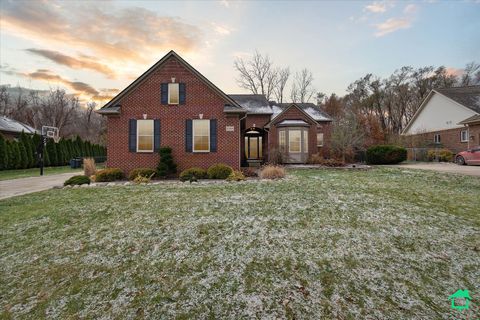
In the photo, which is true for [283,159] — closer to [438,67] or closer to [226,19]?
[226,19]

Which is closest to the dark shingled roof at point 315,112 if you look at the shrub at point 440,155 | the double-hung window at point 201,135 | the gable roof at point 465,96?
the shrub at point 440,155

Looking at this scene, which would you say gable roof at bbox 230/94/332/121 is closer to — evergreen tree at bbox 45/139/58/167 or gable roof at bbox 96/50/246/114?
gable roof at bbox 96/50/246/114

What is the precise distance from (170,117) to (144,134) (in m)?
1.76

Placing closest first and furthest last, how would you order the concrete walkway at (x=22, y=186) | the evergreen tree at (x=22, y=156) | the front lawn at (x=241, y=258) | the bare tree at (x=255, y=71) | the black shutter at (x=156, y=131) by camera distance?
the front lawn at (x=241, y=258) → the concrete walkway at (x=22, y=186) → the black shutter at (x=156, y=131) → the evergreen tree at (x=22, y=156) → the bare tree at (x=255, y=71)

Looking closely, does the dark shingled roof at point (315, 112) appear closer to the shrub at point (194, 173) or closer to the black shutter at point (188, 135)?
the black shutter at point (188, 135)

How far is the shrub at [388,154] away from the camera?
19219mm

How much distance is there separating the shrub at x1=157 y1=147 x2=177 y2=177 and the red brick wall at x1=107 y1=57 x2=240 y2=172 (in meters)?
0.48

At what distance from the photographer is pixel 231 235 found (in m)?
4.61

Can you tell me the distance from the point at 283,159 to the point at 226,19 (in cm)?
1109

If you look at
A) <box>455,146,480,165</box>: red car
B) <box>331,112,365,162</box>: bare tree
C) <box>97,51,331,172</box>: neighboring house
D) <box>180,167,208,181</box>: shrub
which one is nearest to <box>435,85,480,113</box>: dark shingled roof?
<box>455,146,480,165</box>: red car

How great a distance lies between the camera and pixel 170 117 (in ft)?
40.5

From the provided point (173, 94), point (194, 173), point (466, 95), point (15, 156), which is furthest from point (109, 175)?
point (466, 95)

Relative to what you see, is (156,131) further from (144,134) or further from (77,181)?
(77,181)

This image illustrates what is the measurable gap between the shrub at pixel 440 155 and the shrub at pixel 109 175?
1068 inches
